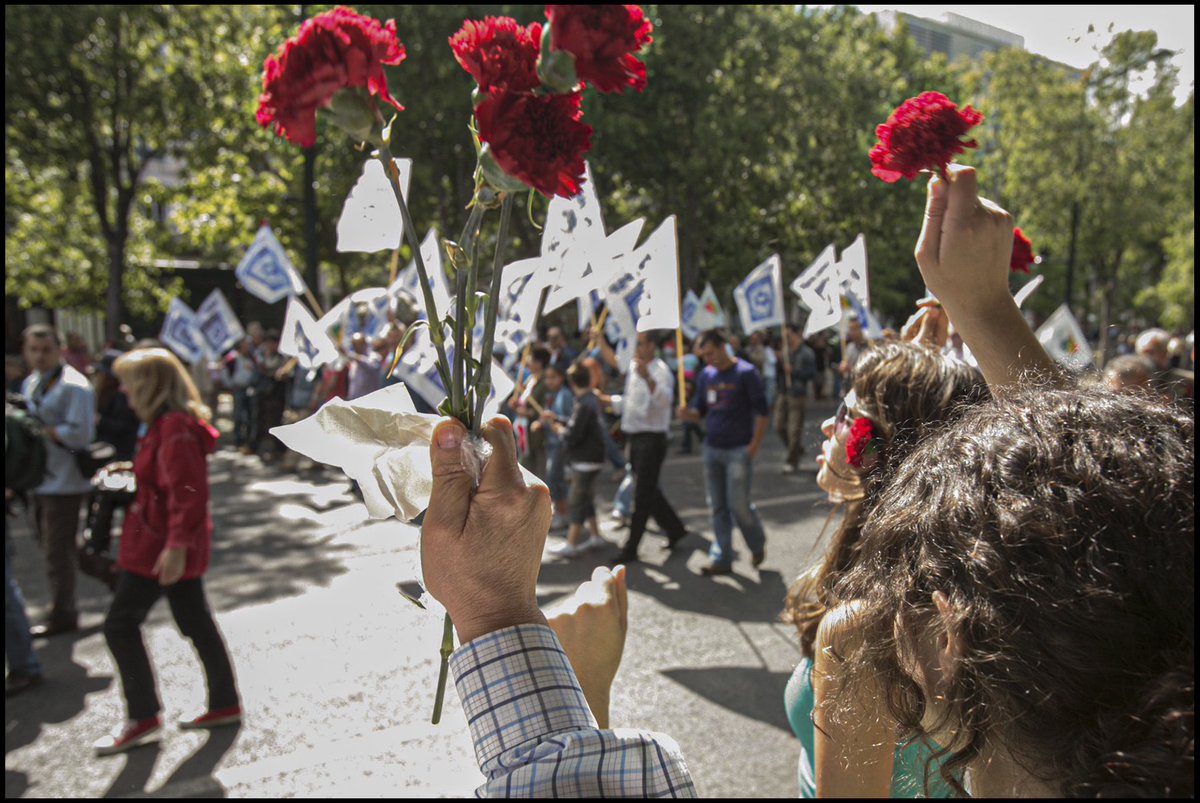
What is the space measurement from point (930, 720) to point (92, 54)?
17728 mm

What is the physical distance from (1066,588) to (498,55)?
2.61 ft

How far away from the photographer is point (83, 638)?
17.4 ft

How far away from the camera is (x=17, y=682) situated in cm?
446

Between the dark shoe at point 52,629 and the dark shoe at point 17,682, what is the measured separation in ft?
A: 2.96

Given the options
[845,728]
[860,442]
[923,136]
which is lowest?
[845,728]

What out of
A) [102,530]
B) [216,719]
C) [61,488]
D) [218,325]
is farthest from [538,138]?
[218,325]

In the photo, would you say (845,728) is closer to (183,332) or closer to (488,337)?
(488,337)

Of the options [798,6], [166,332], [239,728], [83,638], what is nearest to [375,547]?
[83,638]

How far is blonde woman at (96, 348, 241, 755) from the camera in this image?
3861mm

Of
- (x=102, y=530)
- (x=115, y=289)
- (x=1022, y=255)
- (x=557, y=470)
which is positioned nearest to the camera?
(x=1022, y=255)

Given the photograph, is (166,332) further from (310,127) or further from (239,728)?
(310,127)

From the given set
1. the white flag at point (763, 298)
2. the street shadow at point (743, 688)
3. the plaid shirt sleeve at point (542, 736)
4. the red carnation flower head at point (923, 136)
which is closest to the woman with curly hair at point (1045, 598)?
the plaid shirt sleeve at point (542, 736)

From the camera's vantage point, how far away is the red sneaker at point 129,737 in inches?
151

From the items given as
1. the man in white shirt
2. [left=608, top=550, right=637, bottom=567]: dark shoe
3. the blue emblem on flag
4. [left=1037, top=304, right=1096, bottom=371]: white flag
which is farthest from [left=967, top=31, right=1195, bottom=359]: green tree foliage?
the man in white shirt
